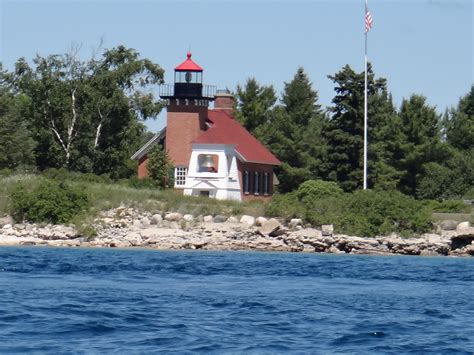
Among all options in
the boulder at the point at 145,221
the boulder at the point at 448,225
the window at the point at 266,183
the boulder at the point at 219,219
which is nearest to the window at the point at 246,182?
the window at the point at 266,183

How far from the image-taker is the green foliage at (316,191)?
2034 inches

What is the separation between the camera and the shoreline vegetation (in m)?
45.7

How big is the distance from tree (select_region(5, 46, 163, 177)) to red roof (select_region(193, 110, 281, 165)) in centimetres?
387

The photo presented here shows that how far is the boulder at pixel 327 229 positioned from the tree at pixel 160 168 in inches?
491

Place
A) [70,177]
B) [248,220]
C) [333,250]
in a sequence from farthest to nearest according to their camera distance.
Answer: [70,177] < [248,220] < [333,250]

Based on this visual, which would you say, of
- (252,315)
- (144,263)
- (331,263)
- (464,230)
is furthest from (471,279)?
(464,230)

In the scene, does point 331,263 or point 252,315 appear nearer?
point 252,315

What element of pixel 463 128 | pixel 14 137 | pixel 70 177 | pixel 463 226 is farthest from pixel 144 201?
pixel 463 128

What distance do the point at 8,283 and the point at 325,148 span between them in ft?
126

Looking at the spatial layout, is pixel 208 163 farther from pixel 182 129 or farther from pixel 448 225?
pixel 448 225

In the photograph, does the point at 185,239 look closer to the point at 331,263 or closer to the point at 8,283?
the point at 331,263

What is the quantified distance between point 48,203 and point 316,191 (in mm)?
11822

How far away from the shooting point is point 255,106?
74938 mm

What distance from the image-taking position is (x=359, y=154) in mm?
62656
